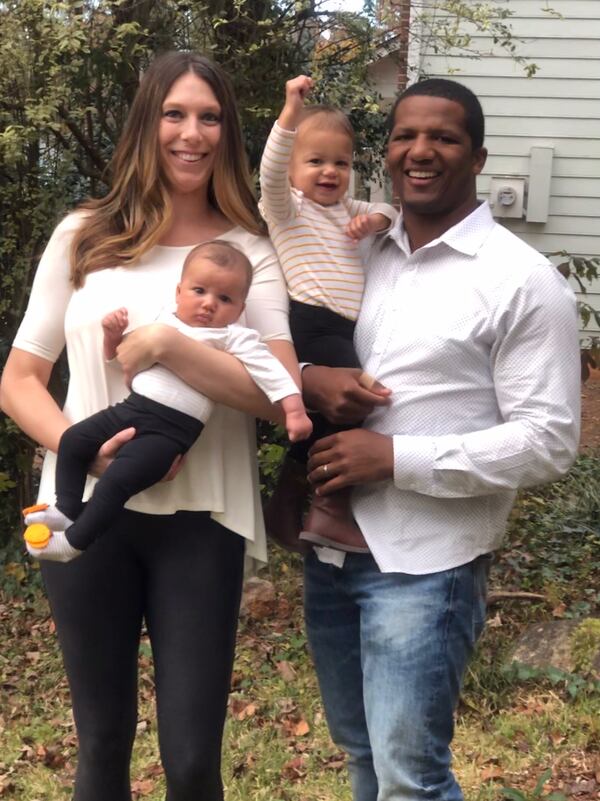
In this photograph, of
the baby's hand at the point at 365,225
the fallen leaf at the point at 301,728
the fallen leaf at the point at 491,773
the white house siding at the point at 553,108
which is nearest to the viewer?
the baby's hand at the point at 365,225

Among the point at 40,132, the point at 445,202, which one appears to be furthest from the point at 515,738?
the point at 40,132

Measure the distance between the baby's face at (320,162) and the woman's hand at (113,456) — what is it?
875 mm

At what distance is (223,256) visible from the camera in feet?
7.98

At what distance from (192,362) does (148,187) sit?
53cm

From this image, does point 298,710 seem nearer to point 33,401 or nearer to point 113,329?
point 33,401

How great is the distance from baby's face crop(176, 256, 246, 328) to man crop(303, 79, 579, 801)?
1.02 feet

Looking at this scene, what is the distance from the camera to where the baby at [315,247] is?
250cm

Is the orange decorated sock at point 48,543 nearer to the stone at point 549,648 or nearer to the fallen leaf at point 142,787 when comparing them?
the fallen leaf at point 142,787

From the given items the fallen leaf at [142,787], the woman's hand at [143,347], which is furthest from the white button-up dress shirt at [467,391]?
the fallen leaf at [142,787]

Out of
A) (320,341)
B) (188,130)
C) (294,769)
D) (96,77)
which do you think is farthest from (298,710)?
(96,77)

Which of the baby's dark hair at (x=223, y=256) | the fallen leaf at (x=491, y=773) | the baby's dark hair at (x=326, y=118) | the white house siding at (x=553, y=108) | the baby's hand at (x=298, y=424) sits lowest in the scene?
the fallen leaf at (x=491, y=773)

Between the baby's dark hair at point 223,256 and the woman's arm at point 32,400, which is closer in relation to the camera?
the baby's dark hair at point 223,256

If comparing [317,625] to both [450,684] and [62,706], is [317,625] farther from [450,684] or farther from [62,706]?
[62,706]

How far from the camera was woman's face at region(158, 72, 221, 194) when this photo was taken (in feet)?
8.37
